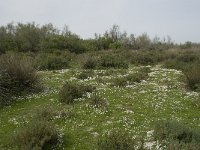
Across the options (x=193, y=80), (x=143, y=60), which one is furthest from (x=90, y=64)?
(x=193, y=80)

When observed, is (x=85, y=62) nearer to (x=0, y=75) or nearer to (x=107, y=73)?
(x=107, y=73)

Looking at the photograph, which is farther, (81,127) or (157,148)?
(81,127)

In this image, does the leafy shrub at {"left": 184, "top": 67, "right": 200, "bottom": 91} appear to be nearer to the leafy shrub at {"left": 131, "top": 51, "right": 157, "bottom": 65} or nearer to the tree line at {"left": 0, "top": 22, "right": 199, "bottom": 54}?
the leafy shrub at {"left": 131, "top": 51, "right": 157, "bottom": 65}

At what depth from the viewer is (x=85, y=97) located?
19656 mm

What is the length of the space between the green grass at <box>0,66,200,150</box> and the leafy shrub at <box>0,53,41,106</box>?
2.69 ft

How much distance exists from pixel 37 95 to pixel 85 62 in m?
11.6

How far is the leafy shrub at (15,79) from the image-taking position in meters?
20.2

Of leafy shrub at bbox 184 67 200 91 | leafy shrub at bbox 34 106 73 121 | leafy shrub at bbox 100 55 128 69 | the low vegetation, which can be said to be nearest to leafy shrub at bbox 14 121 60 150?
the low vegetation

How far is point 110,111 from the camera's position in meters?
17.3

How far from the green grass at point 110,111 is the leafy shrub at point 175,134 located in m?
0.61

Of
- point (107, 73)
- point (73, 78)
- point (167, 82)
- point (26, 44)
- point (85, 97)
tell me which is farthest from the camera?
point (26, 44)

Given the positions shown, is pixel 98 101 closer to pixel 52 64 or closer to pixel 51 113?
pixel 51 113

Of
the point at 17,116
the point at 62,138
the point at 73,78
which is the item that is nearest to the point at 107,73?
the point at 73,78

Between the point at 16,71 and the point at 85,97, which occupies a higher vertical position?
the point at 16,71
